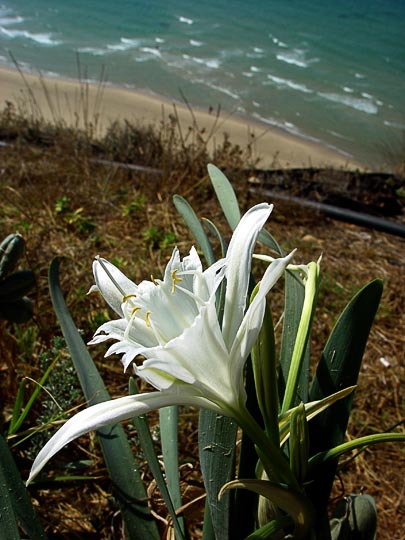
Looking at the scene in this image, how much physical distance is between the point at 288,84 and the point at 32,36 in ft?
14.5

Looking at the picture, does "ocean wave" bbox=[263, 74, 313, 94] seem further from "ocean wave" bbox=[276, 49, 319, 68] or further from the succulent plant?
the succulent plant

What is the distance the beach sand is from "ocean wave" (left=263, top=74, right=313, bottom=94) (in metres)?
1.82

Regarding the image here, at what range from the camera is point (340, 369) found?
0.85 metres

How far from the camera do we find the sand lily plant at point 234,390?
60 cm

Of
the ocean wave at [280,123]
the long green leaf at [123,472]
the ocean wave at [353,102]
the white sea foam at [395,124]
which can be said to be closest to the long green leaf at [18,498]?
the long green leaf at [123,472]

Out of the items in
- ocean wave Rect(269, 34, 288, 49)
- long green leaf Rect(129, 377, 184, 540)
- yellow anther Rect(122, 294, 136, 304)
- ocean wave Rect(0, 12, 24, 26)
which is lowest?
long green leaf Rect(129, 377, 184, 540)

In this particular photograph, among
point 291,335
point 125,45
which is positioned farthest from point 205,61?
point 291,335

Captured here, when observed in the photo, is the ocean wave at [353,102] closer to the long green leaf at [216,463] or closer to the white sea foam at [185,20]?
the white sea foam at [185,20]

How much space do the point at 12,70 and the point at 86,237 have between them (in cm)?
590

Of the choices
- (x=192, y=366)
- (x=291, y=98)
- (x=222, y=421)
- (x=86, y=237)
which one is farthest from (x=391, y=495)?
(x=291, y=98)

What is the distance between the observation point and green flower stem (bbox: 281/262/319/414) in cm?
72

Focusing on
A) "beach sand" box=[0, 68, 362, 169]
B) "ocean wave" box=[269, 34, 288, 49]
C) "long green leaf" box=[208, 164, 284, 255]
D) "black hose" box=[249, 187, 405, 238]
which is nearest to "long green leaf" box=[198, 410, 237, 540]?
"long green leaf" box=[208, 164, 284, 255]

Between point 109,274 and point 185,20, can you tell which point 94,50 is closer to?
point 185,20

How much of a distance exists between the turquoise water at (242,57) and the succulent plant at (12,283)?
4.50 m
